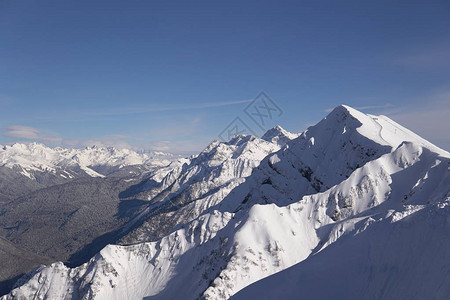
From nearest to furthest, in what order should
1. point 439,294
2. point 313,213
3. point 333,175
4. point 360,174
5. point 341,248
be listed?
point 439,294, point 341,248, point 313,213, point 360,174, point 333,175

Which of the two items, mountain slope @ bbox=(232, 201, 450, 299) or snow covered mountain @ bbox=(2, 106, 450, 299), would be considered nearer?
mountain slope @ bbox=(232, 201, 450, 299)

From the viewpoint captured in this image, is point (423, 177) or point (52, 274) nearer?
point (423, 177)

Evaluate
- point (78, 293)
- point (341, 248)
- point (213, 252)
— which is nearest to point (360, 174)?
point (341, 248)

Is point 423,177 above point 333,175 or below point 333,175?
below

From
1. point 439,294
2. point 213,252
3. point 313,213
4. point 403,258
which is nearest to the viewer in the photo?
point 439,294

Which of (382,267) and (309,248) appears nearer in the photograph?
(382,267)

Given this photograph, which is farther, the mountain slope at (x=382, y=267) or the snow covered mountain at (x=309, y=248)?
the snow covered mountain at (x=309, y=248)

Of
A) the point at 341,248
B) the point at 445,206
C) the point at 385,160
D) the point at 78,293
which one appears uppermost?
the point at 385,160

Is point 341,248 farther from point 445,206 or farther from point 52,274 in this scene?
point 52,274

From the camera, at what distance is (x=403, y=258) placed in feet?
240

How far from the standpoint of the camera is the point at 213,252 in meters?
127

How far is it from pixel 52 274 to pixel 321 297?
12190 centimetres

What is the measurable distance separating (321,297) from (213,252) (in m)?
58.2

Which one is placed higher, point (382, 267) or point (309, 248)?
point (309, 248)
